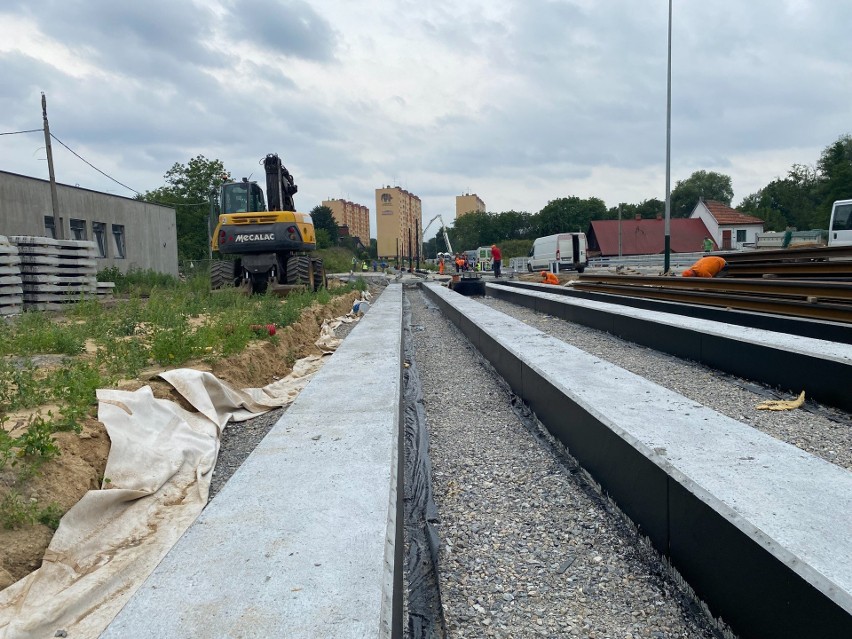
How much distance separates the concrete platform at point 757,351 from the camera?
15.6 ft

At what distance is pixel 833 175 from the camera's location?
2345 inches

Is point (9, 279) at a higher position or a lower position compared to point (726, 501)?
higher

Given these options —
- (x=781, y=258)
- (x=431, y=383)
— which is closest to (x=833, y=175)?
(x=781, y=258)

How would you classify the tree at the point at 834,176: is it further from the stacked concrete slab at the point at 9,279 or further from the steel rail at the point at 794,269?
the stacked concrete slab at the point at 9,279

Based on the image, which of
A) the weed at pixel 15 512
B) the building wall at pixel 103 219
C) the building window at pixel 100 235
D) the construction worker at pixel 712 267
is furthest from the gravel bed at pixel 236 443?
the building window at pixel 100 235

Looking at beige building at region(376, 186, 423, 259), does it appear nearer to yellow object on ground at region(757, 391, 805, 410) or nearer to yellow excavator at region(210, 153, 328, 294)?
yellow excavator at region(210, 153, 328, 294)

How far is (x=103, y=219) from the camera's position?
2556 cm

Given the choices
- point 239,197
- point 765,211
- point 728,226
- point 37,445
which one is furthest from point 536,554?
point 765,211

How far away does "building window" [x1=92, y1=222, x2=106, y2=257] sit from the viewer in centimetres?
2502

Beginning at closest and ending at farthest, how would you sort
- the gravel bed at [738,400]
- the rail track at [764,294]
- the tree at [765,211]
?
the gravel bed at [738,400]
the rail track at [764,294]
the tree at [765,211]

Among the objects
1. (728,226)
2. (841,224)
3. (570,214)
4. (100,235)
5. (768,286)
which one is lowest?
(768,286)

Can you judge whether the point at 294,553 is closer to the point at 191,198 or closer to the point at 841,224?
the point at 841,224

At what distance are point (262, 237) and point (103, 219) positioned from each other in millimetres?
14624

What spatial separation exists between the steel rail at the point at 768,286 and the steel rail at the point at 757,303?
0.30 m
